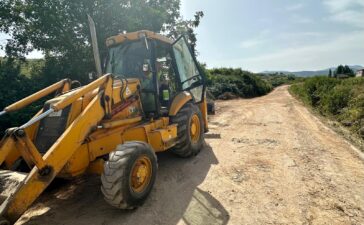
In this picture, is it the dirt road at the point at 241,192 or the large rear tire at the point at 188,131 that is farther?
the large rear tire at the point at 188,131

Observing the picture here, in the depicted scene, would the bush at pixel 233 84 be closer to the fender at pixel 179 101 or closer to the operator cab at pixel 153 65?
the operator cab at pixel 153 65

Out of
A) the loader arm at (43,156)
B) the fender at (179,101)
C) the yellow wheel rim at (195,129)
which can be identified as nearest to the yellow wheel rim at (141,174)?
the loader arm at (43,156)

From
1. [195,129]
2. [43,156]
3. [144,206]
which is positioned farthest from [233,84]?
[43,156]

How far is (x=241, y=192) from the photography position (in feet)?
15.0

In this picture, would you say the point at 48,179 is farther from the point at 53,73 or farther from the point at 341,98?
the point at 341,98

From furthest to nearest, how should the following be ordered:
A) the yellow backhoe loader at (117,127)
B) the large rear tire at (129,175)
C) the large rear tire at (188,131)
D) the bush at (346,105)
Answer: the bush at (346,105) → the large rear tire at (188,131) → the large rear tire at (129,175) → the yellow backhoe loader at (117,127)

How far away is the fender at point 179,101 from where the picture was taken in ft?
19.1

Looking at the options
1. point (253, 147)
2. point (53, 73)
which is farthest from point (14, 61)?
point (253, 147)

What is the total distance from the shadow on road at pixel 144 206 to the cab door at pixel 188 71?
7.03 feet

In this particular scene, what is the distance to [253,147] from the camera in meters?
7.14

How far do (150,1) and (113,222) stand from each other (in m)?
13.6

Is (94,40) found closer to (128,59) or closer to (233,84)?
(128,59)

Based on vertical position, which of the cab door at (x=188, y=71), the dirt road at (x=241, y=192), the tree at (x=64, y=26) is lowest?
the dirt road at (x=241, y=192)

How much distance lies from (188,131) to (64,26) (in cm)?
824
